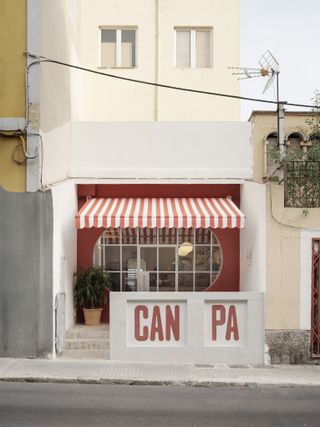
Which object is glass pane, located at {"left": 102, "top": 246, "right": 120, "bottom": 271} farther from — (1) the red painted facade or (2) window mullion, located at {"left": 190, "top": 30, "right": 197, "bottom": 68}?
(2) window mullion, located at {"left": 190, "top": 30, "right": 197, "bottom": 68}

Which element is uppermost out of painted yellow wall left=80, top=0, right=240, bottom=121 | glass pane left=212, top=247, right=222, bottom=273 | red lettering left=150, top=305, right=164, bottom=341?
painted yellow wall left=80, top=0, right=240, bottom=121

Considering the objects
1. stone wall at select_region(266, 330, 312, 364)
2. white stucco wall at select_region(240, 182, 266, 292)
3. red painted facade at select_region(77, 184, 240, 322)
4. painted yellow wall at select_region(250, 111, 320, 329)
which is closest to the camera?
stone wall at select_region(266, 330, 312, 364)

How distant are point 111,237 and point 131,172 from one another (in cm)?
212

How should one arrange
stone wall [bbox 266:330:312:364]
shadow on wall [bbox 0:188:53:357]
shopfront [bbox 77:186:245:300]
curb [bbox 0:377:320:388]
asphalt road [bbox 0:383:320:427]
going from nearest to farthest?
asphalt road [bbox 0:383:320:427]
curb [bbox 0:377:320:388]
shadow on wall [bbox 0:188:53:357]
stone wall [bbox 266:330:312:364]
shopfront [bbox 77:186:245:300]

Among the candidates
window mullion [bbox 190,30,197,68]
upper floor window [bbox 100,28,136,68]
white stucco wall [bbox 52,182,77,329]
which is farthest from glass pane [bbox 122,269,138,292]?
window mullion [bbox 190,30,197,68]

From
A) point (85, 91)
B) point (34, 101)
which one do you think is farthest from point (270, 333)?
point (85, 91)

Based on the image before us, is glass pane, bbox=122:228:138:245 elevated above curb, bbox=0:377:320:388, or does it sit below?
above

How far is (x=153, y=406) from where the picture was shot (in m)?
8.62

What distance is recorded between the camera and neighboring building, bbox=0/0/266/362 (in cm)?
1174

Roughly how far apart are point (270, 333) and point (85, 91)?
10.4m

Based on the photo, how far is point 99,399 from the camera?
29.5 feet

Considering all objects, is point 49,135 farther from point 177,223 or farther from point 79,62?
point 79,62

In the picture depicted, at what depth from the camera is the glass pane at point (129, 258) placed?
15977 mm

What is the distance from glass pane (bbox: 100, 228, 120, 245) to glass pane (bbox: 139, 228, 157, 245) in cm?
64
